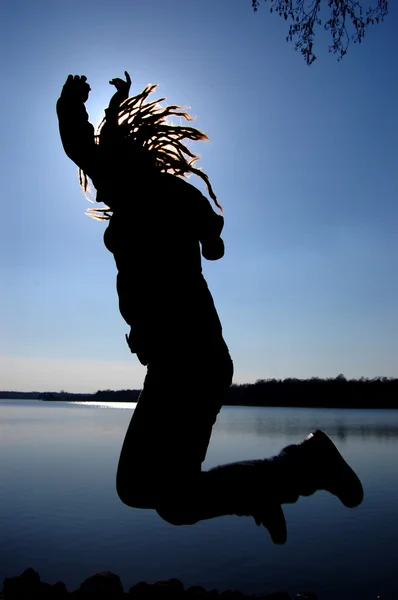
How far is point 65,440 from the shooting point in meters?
45.5

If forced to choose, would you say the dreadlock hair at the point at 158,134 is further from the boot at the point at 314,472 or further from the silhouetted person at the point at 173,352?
the boot at the point at 314,472

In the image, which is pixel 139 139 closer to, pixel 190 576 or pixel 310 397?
pixel 190 576

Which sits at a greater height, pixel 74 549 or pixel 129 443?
pixel 129 443

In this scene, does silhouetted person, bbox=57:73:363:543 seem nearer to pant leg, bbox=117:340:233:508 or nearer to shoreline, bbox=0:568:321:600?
pant leg, bbox=117:340:233:508

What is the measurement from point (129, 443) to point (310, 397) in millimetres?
148897

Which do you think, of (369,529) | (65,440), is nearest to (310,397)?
(65,440)

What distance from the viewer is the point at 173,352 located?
9.69ft

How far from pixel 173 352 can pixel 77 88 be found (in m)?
1.80

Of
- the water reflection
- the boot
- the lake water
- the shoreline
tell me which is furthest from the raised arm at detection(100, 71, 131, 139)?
the water reflection

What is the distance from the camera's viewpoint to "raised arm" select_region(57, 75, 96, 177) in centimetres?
308

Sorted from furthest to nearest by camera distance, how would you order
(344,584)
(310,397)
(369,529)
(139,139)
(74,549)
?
(310,397) < (369,529) < (74,549) < (344,584) < (139,139)

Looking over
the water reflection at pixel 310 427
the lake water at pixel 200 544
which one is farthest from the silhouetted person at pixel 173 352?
the water reflection at pixel 310 427

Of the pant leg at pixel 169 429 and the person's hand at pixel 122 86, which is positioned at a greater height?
the person's hand at pixel 122 86

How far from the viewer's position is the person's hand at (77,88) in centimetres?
316
